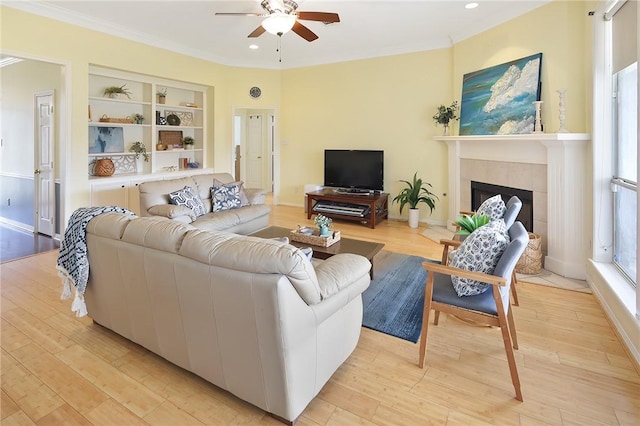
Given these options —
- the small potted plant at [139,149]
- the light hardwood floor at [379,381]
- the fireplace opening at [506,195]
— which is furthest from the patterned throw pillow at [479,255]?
the small potted plant at [139,149]

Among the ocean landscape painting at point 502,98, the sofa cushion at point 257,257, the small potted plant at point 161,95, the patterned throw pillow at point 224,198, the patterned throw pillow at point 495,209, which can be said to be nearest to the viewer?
the sofa cushion at point 257,257

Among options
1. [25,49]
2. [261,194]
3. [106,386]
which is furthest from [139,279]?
[25,49]

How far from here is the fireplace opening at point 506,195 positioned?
13.5 ft

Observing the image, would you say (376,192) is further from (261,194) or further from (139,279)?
(139,279)

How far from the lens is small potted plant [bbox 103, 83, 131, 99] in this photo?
17.8 ft

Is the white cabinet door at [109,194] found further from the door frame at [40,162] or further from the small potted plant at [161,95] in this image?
the small potted plant at [161,95]

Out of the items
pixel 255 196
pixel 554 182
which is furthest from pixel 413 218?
pixel 255 196

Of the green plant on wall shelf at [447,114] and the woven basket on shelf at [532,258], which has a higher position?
the green plant on wall shelf at [447,114]

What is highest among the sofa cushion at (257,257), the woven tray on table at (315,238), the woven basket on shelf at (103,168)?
the woven basket on shelf at (103,168)

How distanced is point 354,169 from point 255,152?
13.5 feet

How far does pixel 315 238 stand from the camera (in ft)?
11.7

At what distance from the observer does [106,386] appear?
1.99 metres

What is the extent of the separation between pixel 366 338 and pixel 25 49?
4.96m

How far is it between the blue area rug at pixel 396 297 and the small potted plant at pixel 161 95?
15.3ft
